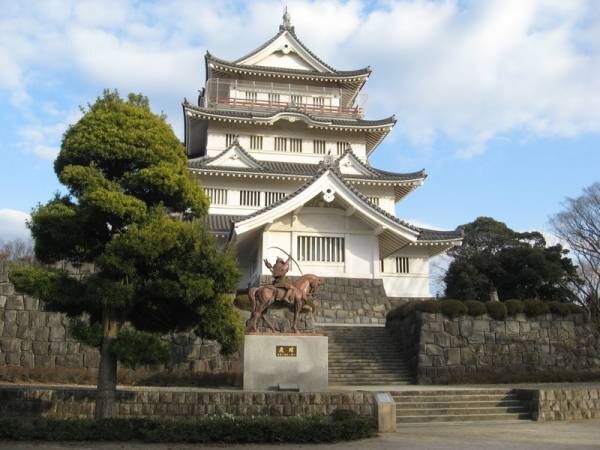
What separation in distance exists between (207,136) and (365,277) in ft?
43.3

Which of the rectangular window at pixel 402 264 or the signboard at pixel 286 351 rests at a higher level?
the rectangular window at pixel 402 264

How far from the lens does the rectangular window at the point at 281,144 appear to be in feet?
106

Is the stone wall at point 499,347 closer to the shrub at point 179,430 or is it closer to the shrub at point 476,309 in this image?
the shrub at point 476,309

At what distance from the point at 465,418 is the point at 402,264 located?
15331mm

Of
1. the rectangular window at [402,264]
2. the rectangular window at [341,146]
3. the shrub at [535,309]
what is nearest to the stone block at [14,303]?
the shrub at [535,309]

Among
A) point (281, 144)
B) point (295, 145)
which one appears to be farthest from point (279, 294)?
point (295, 145)

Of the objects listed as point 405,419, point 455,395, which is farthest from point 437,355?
point 405,419

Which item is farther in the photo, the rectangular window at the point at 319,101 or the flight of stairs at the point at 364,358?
the rectangular window at the point at 319,101

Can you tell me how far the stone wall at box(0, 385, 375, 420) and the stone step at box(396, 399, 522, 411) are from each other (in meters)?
1.44

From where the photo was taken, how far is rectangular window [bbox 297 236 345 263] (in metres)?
25.1

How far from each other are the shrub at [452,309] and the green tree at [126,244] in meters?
10.4

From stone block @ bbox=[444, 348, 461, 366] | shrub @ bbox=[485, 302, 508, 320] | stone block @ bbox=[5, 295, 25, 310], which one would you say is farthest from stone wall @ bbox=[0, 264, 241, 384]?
shrub @ bbox=[485, 302, 508, 320]

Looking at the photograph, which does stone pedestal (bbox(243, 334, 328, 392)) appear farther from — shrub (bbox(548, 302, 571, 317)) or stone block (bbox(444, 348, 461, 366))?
shrub (bbox(548, 302, 571, 317))

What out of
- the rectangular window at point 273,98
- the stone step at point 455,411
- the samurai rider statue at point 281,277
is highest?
the rectangular window at point 273,98
